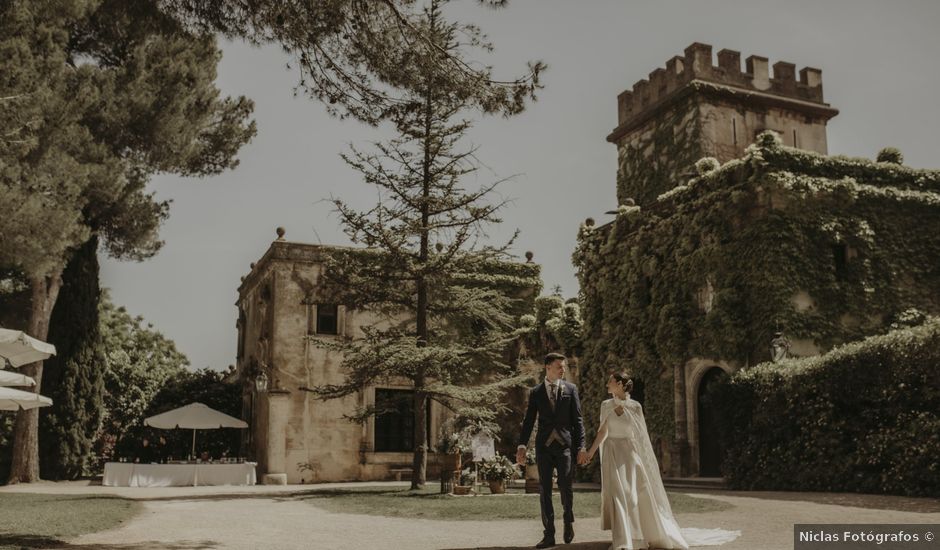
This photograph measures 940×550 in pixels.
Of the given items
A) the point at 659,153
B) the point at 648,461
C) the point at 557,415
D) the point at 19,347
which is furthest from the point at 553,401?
the point at 659,153

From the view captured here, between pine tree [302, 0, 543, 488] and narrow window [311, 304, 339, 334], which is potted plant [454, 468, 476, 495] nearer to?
pine tree [302, 0, 543, 488]

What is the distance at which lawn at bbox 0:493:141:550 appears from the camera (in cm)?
871

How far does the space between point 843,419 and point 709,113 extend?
46.7 feet

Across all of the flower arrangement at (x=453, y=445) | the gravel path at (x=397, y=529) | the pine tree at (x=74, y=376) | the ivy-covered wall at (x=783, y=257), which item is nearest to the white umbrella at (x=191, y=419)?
the pine tree at (x=74, y=376)

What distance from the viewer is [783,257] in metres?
18.4

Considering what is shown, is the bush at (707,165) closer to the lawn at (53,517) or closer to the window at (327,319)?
the window at (327,319)

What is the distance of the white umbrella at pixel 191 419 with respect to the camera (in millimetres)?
24172

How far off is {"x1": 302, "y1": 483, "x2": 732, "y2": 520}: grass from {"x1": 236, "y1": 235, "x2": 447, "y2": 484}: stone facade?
27.9 feet

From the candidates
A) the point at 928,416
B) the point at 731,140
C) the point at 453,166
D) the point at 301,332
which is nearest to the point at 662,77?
the point at 731,140

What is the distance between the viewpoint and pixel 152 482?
22.1m

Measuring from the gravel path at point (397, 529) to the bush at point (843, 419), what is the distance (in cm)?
189

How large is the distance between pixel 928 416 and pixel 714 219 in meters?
7.86

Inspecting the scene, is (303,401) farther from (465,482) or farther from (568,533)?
(568,533)

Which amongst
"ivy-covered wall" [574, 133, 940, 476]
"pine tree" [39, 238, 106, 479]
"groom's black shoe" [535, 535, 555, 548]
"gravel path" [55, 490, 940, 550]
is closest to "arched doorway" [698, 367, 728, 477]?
"ivy-covered wall" [574, 133, 940, 476]
